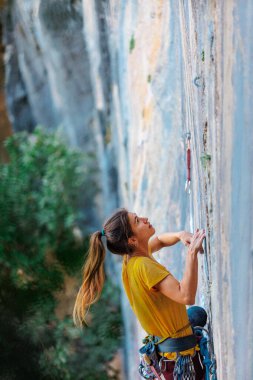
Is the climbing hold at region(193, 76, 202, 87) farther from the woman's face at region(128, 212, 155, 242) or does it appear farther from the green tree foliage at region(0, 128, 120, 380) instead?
the green tree foliage at region(0, 128, 120, 380)

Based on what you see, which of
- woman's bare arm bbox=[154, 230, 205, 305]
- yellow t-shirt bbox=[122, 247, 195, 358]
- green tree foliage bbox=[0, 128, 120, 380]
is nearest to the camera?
woman's bare arm bbox=[154, 230, 205, 305]

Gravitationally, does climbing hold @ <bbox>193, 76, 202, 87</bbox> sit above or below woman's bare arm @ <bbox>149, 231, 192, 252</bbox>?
above

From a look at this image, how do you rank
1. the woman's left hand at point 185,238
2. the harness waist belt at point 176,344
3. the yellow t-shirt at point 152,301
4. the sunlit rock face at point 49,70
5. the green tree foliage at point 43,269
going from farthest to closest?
1. the sunlit rock face at point 49,70
2. the green tree foliage at point 43,269
3. the woman's left hand at point 185,238
4. the harness waist belt at point 176,344
5. the yellow t-shirt at point 152,301

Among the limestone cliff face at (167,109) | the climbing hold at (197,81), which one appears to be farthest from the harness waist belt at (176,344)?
the climbing hold at (197,81)

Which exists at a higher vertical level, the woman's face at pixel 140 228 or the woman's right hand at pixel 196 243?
the woman's face at pixel 140 228

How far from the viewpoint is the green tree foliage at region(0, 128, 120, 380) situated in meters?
7.48

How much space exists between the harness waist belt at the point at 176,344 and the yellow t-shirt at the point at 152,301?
2 cm

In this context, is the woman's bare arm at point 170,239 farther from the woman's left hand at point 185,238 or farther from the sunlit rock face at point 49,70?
the sunlit rock face at point 49,70

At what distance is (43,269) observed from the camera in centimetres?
816

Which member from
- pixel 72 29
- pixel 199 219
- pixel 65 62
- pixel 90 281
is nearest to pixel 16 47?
pixel 65 62

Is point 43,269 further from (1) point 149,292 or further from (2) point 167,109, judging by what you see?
(1) point 149,292

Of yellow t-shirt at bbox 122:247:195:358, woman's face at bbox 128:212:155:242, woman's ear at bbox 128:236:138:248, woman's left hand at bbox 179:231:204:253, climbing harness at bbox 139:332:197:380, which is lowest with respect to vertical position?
climbing harness at bbox 139:332:197:380

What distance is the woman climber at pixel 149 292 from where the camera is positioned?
2.45 meters

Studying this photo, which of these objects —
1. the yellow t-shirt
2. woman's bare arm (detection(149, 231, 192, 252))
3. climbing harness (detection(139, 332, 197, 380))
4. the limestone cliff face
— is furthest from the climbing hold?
climbing harness (detection(139, 332, 197, 380))
